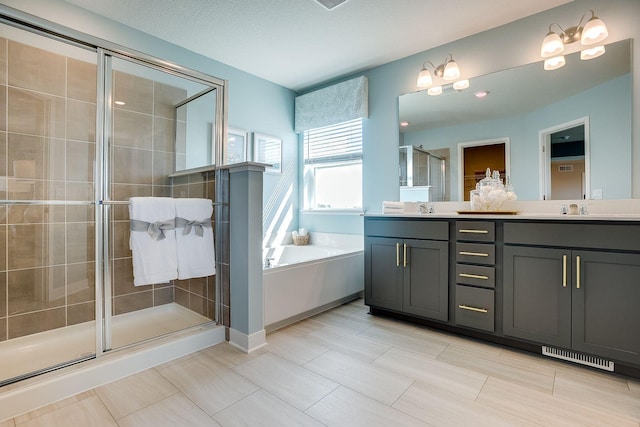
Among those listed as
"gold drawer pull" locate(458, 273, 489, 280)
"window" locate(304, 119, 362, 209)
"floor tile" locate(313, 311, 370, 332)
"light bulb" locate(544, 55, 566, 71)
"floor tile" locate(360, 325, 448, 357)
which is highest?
"light bulb" locate(544, 55, 566, 71)

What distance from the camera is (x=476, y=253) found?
226 cm

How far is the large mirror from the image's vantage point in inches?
85.5

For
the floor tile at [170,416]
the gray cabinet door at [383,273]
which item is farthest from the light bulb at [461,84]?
the floor tile at [170,416]

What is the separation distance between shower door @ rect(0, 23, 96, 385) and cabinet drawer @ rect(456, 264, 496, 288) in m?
2.49

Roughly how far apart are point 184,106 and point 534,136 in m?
2.92

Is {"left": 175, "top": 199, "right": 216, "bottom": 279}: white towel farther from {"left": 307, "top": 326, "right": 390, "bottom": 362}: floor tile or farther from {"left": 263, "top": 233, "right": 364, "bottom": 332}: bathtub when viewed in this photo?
{"left": 307, "top": 326, "right": 390, "bottom": 362}: floor tile

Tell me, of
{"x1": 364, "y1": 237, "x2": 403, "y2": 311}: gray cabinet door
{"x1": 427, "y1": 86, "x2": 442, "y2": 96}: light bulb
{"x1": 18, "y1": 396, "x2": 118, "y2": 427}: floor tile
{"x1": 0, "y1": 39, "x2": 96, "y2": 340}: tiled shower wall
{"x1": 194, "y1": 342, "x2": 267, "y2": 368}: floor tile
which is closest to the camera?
{"x1": 18, "y1": 396, "x2": 118, "y2": 427}: floor tile

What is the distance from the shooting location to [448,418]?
1434 millimetres

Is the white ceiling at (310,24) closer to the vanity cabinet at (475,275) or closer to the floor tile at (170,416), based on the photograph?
the vanity cabinet at (475,275)

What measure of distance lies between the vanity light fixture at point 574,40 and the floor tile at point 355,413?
8.84 ft

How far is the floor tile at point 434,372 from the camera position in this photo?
1.69m

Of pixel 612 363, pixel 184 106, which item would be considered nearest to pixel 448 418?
pixel 612 363

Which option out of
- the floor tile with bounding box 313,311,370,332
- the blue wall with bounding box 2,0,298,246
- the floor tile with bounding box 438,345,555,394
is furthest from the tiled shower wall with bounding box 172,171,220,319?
the floor tile with bounding box 438,345,555,394

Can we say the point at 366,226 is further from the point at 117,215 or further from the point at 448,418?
the point at 117,215
